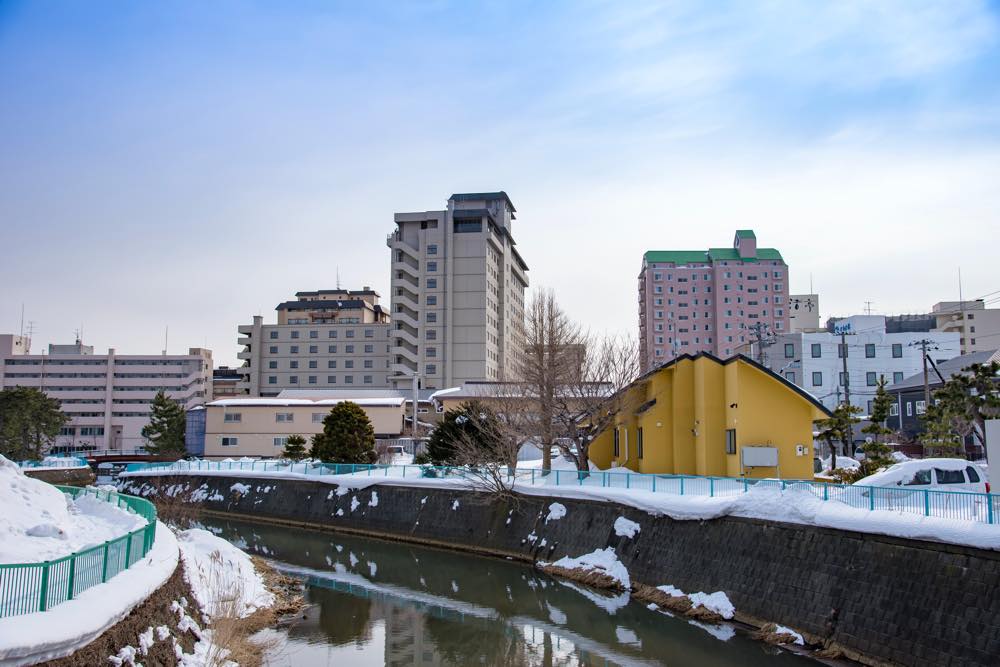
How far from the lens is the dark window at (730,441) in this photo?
A: 31.0 m

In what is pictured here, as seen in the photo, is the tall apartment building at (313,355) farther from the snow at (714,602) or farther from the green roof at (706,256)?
the snow at (714,602)

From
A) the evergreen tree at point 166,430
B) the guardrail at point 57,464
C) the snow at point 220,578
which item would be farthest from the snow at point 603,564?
the evergreen tree at point 166,430

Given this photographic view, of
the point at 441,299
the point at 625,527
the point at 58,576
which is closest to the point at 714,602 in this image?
the point at 625,527

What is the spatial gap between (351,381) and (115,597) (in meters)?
87.5

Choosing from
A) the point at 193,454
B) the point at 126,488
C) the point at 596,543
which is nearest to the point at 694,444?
the point at 596,543

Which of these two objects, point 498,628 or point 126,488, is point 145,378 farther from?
point 498,628

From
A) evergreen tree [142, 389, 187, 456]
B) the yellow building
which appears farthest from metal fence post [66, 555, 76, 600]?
evergreen tree [142, 389, 187, 456]

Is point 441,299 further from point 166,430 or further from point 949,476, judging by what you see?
point 949,476

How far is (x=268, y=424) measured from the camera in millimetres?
63906

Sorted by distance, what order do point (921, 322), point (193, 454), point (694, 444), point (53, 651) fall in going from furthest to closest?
1. point (921, 322)
2. point (193, 454)
3. point (694, 444)
4. point (53, 651)

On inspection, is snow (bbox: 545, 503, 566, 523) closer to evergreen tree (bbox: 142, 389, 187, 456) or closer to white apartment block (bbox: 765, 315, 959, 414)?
white apartment block (bbox: 765, 315, 959, 414)

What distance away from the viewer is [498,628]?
22203 millimetres

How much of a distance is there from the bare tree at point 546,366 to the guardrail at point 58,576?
22.1 metres

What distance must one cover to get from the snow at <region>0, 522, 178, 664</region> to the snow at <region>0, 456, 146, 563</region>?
147 cm
